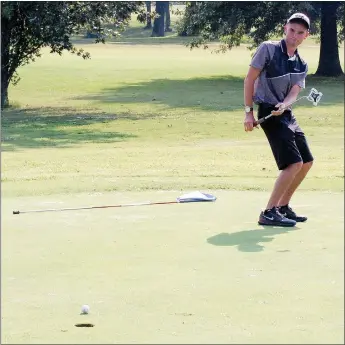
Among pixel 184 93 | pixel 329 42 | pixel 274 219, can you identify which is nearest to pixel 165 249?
pixel 274 219

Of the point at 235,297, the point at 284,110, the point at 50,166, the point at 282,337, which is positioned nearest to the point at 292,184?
the point at 284,110

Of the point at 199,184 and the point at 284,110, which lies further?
the point at 199,184

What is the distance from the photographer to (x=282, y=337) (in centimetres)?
533

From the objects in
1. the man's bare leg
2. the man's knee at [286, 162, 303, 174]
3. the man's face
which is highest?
the man's face

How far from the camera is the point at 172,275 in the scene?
6.85 metres

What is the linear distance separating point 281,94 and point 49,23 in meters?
17.9

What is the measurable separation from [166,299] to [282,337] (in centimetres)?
104

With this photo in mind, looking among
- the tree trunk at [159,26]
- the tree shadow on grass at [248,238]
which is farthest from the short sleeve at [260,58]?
the tree trunk at [159,26]

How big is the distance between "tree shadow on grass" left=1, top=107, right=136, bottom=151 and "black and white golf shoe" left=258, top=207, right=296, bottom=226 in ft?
32.9

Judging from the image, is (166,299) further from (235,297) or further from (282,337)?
(282,337)

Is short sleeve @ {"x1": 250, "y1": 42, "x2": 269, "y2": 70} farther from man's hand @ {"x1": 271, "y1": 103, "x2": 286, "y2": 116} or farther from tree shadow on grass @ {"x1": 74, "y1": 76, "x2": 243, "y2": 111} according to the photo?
tree shadow on grass @ {"x1": 74, "y1": 76, "x2": 243, "y2": 111}

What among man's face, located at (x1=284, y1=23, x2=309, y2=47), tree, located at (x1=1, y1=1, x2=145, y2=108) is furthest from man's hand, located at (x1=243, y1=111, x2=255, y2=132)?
tree, located at (x1=1, y1=1, x2=145, y2=108)

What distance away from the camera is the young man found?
9.12 meters

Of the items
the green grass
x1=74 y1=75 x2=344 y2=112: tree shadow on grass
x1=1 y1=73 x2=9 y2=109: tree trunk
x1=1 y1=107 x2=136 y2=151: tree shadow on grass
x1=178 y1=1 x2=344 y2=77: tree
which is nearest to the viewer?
the green grass
